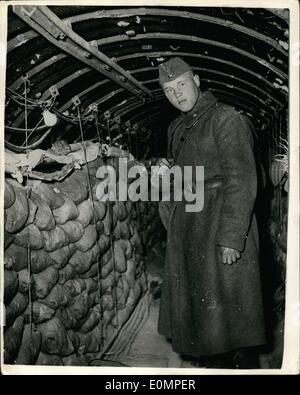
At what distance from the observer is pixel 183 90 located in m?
2.06

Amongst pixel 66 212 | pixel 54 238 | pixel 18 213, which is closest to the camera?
pixel 18 213

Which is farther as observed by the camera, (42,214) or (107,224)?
(107,224)

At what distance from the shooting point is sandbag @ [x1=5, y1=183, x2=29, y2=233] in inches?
82.3

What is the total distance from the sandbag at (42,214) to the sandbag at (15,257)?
0.75 ft

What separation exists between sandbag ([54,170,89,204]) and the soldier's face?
1.18m

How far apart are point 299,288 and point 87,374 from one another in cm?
111

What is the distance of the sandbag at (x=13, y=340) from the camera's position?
1.99 meters

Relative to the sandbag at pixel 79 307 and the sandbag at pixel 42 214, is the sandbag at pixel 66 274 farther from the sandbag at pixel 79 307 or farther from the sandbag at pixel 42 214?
the sandbag at pixel 42 214

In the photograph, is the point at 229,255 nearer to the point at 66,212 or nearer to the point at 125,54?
the point at 66,212

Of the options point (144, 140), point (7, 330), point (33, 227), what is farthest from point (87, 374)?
point (144, 140)

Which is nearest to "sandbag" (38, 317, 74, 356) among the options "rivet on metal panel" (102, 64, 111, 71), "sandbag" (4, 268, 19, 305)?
"sandbag" (4, 268, 19, 305)

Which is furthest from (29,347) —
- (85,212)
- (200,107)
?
(200,107)

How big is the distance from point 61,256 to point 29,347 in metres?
0.66

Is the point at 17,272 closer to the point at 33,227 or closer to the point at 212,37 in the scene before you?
the point at 33,227
